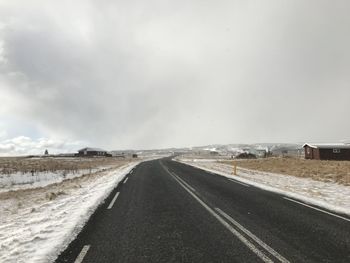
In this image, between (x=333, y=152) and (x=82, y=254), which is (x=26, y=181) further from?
(x=333, y=152)

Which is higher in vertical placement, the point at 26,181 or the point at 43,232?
the point at 43,232

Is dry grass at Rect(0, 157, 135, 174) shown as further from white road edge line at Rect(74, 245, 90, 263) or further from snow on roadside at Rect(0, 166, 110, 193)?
white road edge line at Rect(74, 245, 90, 263)

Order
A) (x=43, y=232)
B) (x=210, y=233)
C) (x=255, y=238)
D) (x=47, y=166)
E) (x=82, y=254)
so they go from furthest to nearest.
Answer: (x=47, y=166) < (x=43, y=232) < (x=210, y=233) < (x=255, y=238) < (x=82, y=254)

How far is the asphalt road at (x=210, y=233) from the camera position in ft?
20.5

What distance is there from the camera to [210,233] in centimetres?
791

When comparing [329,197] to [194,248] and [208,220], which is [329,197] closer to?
[208,220]

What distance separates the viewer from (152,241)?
7.25 metres

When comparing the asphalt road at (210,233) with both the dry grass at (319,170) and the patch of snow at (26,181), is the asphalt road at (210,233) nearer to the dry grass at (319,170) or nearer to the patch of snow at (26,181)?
the dry grass at (319,170)

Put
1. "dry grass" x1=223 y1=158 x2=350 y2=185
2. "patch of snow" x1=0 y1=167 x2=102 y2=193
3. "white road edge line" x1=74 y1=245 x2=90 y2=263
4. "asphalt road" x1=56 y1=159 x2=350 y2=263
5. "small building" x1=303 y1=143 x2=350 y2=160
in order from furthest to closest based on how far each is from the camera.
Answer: "small building" x1=303 y1=143 x2=350 y2=160, "patch of snow" x1=0 y1=167 x2=102 y2=193, "dry grass" x1=223 y1=158 x2=350 y2=185, "asphalt road" x1=56 y1=159 x2=350 y2=263, "white road edge line" x1=74 y1=245 x2=90 y2=263

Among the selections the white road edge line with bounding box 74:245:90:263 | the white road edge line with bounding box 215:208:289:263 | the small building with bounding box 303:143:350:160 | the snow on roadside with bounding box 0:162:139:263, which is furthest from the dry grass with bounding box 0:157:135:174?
the small building with bounding box 303:143:350:160

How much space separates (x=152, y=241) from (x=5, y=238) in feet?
12.1

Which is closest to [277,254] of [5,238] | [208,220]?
[208,220]

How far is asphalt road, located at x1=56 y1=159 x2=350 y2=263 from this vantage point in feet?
20.5

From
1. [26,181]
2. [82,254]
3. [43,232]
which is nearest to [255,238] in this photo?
[82,254]
